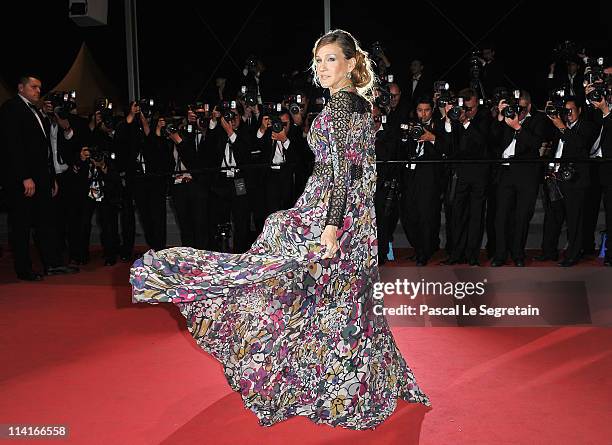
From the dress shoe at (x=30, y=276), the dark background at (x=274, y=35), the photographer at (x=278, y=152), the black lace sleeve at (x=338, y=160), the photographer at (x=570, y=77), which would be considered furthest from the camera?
the dark background at (x=274, y=35)

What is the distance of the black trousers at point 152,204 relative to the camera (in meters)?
6.59

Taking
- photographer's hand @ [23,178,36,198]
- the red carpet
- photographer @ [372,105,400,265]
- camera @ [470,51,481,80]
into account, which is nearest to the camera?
the red carpet

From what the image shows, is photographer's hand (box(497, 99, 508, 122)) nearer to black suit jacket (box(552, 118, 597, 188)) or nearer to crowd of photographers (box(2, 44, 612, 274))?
crowd of photographers (box(2, 44, 612, 274))

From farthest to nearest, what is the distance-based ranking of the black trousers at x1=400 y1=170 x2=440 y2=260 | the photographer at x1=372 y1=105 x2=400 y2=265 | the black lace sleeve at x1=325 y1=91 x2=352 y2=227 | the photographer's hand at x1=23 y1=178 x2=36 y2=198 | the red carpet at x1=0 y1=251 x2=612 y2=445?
the black trousers at x1=400 y1=170 x2=440 y2=260
the photographer at x1=372 y1=105 x2=400 y2=265
the photographer's hand at x1=23 y1=178 x2=36 y2=198
the red carpet at x1=0 y1=251 x2=612 y2=445
the black lace sleeve at x1=325 y1=91 x2=352 y2=227

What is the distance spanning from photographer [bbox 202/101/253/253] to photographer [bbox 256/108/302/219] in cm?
16

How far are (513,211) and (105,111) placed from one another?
3.70 meters

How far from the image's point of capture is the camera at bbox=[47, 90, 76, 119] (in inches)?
250

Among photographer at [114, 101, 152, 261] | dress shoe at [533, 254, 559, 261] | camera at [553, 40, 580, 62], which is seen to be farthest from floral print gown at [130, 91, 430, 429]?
camera at [553, 40, 580, 62]

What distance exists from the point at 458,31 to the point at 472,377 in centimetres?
715

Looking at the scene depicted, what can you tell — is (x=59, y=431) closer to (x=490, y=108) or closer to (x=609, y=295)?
(x=609, y=295)

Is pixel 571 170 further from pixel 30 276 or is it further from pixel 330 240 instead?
pixel 30 276

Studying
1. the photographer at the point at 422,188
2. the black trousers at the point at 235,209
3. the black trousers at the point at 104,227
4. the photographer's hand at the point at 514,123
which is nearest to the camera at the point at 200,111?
the black trousers at the point at 235,209

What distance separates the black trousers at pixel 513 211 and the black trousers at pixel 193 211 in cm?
244

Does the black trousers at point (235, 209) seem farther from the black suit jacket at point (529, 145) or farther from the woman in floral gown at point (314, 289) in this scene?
the woman in floral gown at point (314, 289)
